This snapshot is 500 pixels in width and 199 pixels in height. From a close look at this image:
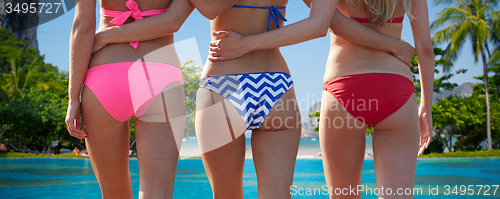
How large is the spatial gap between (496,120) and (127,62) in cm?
2159

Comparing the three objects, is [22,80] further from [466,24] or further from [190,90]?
[466,24]

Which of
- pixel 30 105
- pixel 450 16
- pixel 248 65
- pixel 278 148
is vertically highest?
pixel 450 16

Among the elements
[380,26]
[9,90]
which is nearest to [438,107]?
[380,26]

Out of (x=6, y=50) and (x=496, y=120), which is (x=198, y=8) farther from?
(x=6, y=50)

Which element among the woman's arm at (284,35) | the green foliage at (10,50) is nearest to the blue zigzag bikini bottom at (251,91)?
the woman's arm at (284,35)

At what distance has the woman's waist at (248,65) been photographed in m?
1.56

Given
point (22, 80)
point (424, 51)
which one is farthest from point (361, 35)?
point (22, 80)

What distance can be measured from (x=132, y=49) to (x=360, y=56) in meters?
1.09

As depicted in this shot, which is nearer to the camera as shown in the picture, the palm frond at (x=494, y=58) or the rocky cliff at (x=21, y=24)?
the palm frond at (x=494, y=58)

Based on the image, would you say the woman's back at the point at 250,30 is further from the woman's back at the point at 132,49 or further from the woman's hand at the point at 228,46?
the woman's back at the point at 132,49

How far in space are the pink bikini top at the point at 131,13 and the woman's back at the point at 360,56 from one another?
887 millimetres

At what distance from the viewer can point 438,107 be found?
18391mm

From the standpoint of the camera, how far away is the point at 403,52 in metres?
1.76

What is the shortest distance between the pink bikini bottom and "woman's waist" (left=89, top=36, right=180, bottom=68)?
35 mm
